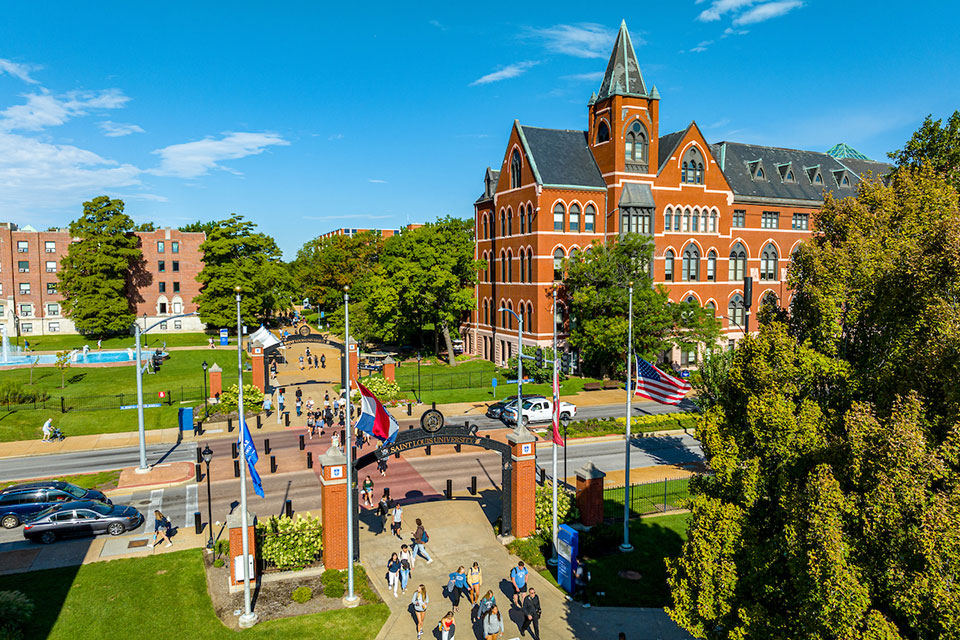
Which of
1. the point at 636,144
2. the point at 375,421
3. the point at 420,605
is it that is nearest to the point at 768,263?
the point at 636,144

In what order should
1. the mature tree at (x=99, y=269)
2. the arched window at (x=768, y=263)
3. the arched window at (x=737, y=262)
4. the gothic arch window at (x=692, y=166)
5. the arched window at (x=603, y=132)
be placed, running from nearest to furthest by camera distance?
the arched window at (x=603, y=132), the gothic arch window at (x=692, y=166), the arched window at (x=737, y=262), the arched window at (x=768, y=263), the mature tree at (x=99, y=269)

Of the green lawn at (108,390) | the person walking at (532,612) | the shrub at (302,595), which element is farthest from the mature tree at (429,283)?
the person walking at (532,612)

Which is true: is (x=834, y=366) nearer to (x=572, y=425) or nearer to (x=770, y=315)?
(x=770, y=315)

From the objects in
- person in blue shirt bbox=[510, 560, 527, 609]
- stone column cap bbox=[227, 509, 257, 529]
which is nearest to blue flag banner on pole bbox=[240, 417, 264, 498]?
stone column cap bbox=[227, 509, 257, 529]

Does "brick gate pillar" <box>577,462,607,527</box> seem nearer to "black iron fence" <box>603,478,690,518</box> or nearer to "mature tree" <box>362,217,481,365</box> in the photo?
"black iron fence" <box>603,478,690,518</box>

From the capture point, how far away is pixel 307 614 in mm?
17609

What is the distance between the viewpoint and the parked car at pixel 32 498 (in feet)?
79.6

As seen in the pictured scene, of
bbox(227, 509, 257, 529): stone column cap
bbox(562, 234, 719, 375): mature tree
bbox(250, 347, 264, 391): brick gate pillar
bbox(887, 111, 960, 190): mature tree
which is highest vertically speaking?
bbox(887, 111, 960, 190): mature tree

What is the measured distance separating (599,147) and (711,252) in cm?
1510

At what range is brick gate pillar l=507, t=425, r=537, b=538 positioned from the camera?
22688 millimetres

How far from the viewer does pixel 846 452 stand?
9391 millimetres

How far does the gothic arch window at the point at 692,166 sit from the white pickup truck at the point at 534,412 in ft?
93.2

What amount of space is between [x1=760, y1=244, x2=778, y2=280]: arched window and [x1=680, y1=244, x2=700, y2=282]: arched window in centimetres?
1047

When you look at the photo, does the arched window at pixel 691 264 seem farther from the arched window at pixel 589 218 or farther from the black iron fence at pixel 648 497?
the black iron fence at pixel 648 497
